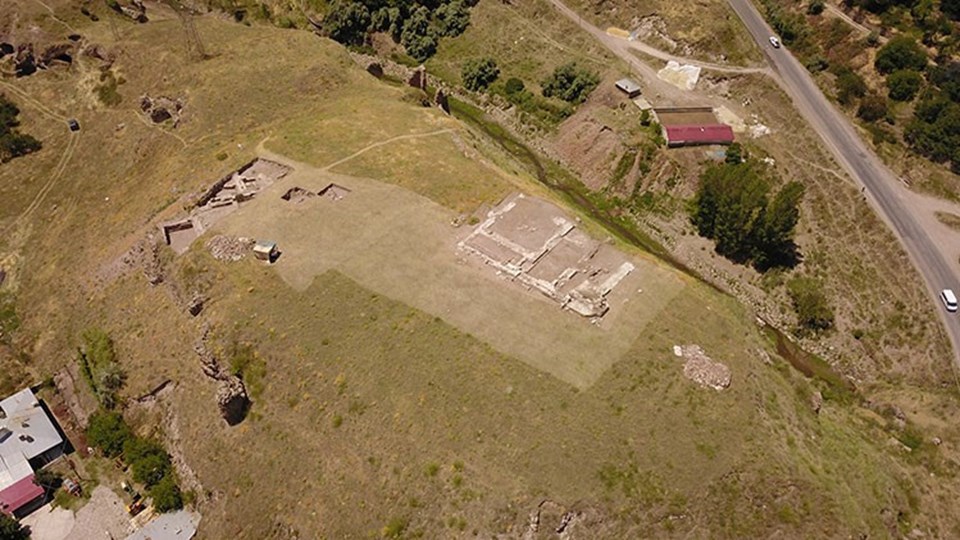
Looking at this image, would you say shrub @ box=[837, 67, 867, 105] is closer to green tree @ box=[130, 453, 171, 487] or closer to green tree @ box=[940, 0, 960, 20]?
Result: green tree @ box=[940, 0, 960, 20]

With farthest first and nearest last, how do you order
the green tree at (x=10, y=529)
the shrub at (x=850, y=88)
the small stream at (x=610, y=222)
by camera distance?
the shrub at (x=850, y=88) → the small stream at (x=610, y=222) → the green tree at (x=10, y=529)

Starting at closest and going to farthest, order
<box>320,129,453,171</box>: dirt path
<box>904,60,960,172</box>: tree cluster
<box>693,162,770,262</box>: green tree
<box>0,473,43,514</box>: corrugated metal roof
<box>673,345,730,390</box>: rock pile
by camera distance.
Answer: <box>673,345,730,390</box>: rock pile
<box>0,473,43,514</box>: corrugated metal roof
<box>693,162,770,262</box>: green tree
<box>320,129,453,171</box>: dirt path
<box>904,60,960,172</box>: tree cluster

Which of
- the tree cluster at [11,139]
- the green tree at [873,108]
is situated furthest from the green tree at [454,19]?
the tree cluster at [11,139]

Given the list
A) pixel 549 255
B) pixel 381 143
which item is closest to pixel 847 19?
pixel 549 255

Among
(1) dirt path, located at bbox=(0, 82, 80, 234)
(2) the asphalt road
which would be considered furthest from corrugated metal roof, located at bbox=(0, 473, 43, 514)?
(2) the asphalt road

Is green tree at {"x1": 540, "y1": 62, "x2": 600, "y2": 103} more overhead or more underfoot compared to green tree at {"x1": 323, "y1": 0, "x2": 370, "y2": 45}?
more overhead

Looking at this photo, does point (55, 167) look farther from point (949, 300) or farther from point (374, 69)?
point (949, 300)

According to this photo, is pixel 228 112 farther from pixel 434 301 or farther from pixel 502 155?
pixel 434 301

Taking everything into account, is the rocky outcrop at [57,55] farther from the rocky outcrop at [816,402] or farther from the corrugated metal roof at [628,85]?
the rocky outcrop at [816,402]
